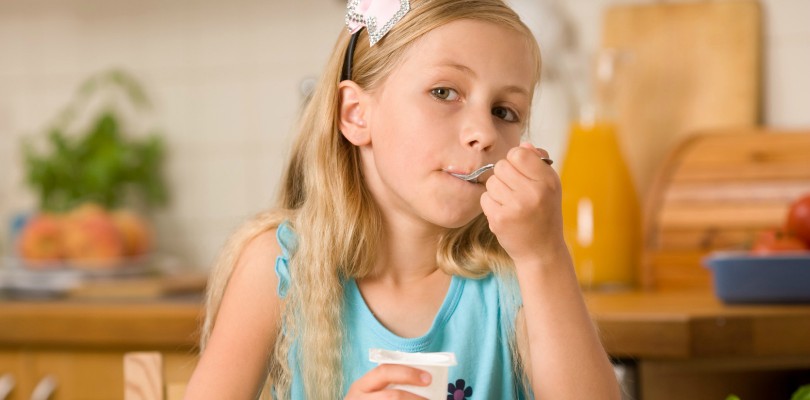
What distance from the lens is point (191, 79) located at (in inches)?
99.2

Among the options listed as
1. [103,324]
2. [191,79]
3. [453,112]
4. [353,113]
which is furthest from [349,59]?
[191,79]

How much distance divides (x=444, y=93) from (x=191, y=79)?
1.59 m

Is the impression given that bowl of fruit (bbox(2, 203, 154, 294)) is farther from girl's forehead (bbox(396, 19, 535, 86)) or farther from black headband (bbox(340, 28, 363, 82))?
girl's forehead (bbox(396, 19, 535, 86))

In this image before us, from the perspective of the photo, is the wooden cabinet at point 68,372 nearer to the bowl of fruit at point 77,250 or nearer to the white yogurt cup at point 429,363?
the bowl of fruit at point 77,250

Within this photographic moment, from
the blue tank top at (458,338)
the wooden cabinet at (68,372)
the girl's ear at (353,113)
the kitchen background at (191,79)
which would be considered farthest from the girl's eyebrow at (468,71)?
the kitchen background at (191,79)

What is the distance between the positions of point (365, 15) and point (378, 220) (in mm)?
217

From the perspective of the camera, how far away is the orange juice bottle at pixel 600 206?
78.6 inches

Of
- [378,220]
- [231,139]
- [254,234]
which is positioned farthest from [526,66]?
[231,139]

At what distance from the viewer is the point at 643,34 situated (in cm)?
214

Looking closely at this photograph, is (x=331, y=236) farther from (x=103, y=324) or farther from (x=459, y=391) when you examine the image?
(x=103, y=324)

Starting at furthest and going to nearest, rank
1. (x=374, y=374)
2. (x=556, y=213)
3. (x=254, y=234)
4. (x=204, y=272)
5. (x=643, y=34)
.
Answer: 1. (x=204, y=272)
2. (x=643, y=34)
3. (x=254, y=234)
4. (x=556, y=213)
5. (x=374, y=374)

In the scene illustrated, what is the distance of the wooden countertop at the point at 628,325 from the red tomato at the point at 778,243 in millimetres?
87

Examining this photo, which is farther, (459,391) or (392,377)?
(459,391)

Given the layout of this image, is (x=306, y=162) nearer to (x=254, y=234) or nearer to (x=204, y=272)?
(x=254, y=234)
